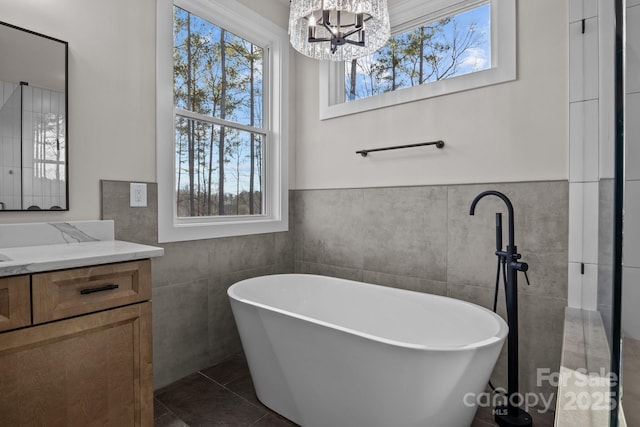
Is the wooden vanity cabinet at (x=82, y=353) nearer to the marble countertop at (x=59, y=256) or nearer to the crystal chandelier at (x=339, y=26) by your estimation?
the marble countertop at (x=59, y=256)

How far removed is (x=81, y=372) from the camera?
1.20 metres

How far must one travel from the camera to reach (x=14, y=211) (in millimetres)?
1495

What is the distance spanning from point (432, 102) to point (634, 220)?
1.81 metres

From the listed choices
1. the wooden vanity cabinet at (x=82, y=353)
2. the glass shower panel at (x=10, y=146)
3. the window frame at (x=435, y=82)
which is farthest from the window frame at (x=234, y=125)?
the wooden vanity cabinet at (x=82, y=353)

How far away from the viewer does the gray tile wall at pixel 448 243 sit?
177cm

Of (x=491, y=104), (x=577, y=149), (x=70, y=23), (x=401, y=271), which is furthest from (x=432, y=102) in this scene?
(x=70, y=23)

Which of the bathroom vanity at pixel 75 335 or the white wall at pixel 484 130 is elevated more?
the white wall at pixel 484 130

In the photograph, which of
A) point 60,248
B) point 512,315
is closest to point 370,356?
point 512,315

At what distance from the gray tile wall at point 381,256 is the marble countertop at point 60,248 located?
14 centimetres

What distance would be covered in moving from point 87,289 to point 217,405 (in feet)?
3.48

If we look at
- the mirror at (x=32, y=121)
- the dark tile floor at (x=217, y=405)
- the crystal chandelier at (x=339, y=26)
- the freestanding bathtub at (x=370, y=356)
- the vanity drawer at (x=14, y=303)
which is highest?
the crystal chandelier at (x=339, y=26)

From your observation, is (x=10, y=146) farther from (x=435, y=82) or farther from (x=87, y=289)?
(x=435, y=82)

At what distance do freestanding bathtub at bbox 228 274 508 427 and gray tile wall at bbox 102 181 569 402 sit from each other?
0.27 meters

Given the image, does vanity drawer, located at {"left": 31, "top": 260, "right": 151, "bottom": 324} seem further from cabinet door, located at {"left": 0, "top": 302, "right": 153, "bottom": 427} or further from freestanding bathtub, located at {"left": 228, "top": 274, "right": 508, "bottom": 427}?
freestanding bathtub, located at {"left": 228, "top": 274, "right": 508, "bottom": 427}
